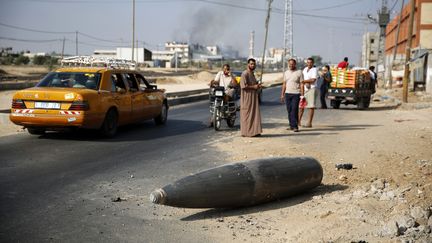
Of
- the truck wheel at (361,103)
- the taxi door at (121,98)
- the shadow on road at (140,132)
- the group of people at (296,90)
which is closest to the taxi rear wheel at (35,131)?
the shadow on road at (140,132)

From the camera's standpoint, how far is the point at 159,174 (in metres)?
8.20

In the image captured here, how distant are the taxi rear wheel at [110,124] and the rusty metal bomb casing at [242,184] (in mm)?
5752

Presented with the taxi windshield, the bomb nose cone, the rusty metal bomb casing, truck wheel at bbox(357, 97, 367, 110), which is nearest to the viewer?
the bomb nose cone

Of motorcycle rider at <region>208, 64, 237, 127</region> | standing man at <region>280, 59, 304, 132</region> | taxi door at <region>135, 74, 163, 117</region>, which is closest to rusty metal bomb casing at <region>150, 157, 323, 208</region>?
standing man at <region>280, 59, 304, 132</region>

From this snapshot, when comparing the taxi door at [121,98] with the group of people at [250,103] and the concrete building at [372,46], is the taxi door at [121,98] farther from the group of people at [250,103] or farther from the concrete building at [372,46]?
the concrete building at [372,46]

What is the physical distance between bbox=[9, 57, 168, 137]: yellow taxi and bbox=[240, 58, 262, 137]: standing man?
283 centimetres

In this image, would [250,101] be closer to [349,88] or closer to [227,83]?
[227,83]

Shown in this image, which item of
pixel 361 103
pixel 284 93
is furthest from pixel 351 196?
pixel 361 103

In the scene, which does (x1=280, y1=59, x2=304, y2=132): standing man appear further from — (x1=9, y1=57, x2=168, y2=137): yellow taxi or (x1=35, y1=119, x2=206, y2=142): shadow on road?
(x1=9, y1=57, x2=168, y2=137): yellow taxi

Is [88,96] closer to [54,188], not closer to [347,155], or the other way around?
[54,188]

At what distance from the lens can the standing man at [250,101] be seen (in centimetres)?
1187

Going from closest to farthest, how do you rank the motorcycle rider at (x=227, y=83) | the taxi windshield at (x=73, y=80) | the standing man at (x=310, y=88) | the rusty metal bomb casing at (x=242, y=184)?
the rusty metal bomb casing at (x=242, y=184) → the taxi windshield at (x=73, y=80) → the standing man at (x=310, y=88) → the motorcycle rider at (x=227, y=83)

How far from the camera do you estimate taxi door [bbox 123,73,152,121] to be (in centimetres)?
1340

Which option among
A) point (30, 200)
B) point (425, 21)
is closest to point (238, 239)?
point (30, 200)
